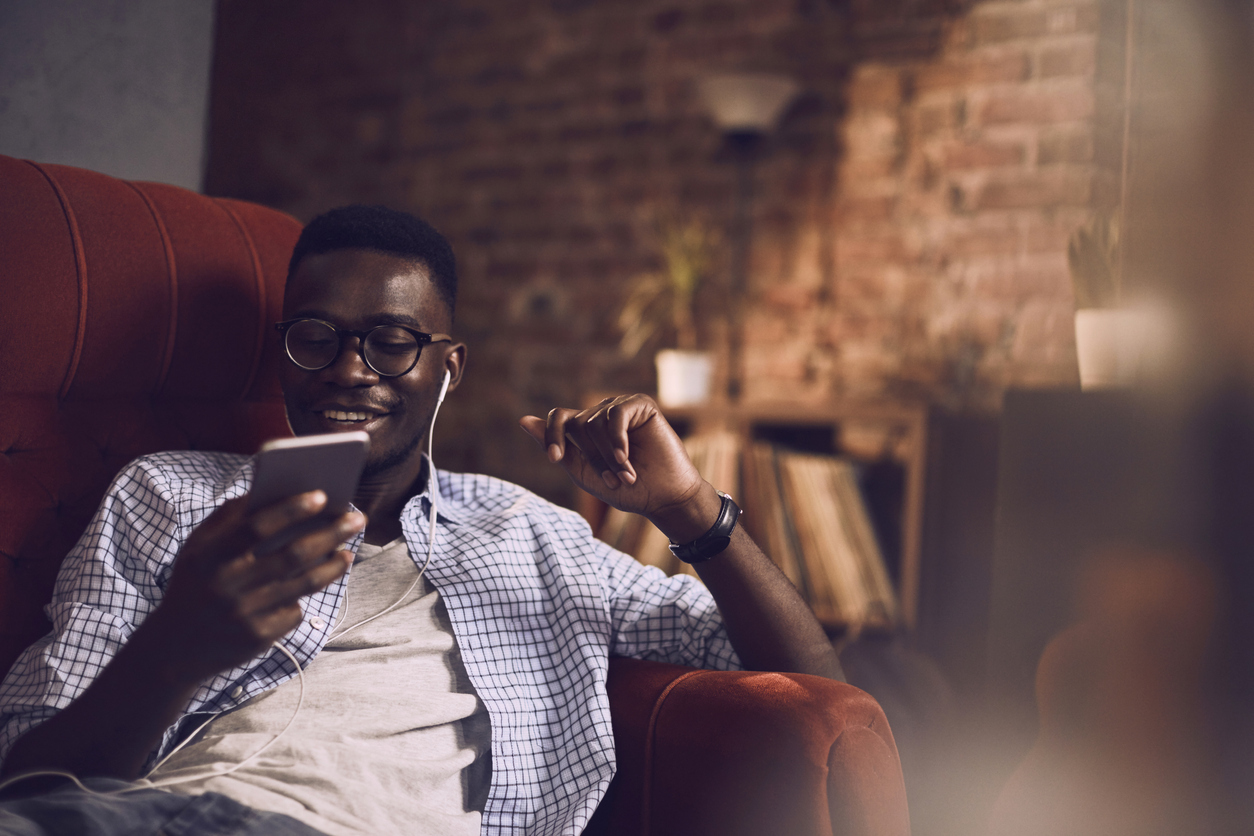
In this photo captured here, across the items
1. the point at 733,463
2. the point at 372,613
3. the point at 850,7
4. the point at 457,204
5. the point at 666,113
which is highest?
the point at 850,7

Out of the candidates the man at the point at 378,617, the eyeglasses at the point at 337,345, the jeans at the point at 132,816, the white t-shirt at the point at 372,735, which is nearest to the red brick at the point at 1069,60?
the man at the point at 378,617

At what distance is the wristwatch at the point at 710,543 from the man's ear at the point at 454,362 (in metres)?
0.39

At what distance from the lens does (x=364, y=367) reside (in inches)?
43.1

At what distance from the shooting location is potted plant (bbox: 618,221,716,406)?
93.5 inches

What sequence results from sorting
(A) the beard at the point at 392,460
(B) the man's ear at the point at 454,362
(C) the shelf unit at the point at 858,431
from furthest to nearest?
(C) the shelf unit at the point at 858,431, (B) the man's ear at the point at 454,362, (A) the beard at the point at 392,460

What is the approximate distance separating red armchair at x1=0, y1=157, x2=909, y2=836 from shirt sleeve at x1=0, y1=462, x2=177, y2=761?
0.43ft

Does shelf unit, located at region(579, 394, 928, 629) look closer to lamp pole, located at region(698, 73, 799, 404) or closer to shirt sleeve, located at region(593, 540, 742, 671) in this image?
lamp pole, located at region(698, 73, 799, 404)

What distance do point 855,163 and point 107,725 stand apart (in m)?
2.22

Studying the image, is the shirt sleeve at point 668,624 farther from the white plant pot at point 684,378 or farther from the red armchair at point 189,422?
the white plant pot at point 684,378

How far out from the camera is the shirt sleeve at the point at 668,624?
113 centimetres

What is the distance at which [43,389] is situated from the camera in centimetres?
108

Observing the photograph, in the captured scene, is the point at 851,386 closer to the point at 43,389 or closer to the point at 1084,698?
the point at 1084,698

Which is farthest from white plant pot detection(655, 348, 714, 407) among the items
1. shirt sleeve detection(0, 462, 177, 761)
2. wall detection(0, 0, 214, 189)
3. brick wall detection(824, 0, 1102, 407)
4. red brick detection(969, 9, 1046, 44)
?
shirt sleeve detection(0, 462, 177, 761)

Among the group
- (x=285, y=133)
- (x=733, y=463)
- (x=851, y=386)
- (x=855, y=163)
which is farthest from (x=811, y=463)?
(x=285, y=133)
